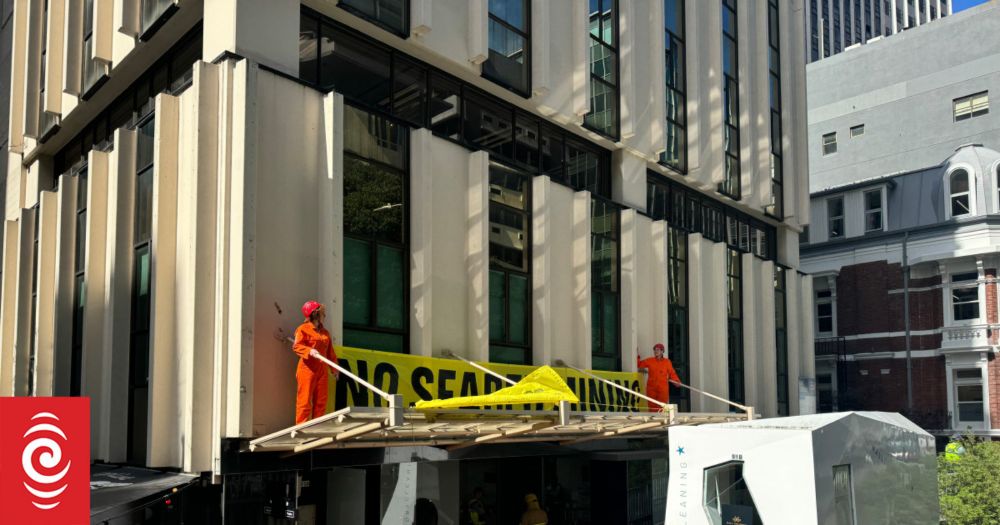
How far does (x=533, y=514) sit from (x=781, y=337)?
565 inches

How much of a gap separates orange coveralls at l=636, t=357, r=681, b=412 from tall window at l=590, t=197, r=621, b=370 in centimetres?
73

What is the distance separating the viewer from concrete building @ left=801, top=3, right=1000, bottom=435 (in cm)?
3678

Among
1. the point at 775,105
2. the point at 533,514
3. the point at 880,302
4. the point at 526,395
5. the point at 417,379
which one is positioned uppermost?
the point at 775,105

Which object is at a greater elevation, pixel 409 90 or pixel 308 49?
pixel 308 49

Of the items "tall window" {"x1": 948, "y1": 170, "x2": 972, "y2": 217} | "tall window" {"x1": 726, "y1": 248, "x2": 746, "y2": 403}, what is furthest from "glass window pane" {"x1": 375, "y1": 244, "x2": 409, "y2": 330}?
"tall window" {"x1": 948, "y1": 170, "x2": 972, "y2": 217}

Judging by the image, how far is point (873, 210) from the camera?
4059 cm

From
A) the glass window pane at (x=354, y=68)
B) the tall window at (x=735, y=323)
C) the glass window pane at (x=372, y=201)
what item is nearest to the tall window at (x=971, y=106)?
the tall window at (x=735, y=323)

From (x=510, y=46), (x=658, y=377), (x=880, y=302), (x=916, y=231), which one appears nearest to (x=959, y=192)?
(x=916, y=231)

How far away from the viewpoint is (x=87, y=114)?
19.6 metres

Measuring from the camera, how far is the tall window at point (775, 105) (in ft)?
95.1

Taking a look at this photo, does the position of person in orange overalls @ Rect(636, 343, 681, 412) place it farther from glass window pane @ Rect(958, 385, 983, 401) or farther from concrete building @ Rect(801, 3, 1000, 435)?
glass window pane @ Rect(958, 385, 983, 401)

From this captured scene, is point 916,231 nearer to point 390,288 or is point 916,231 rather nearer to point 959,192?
point 959,192

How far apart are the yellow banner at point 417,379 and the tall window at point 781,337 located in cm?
1182

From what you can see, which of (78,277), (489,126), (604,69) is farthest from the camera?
(604,69)
